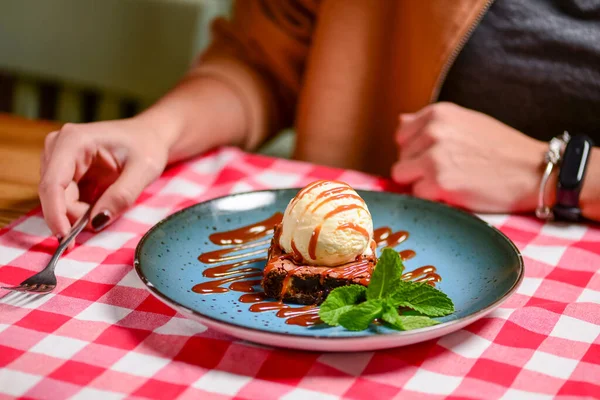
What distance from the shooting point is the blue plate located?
700mm

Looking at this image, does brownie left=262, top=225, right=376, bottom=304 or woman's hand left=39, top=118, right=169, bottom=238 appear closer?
brownie left=262, top=225, right=376, bottom=304

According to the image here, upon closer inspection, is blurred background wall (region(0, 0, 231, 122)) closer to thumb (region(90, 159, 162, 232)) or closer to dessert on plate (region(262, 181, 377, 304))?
thumb (region(90, 159, 162, 232))

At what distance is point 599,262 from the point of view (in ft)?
3.30

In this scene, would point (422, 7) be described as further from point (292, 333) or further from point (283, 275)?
point (292, 333)

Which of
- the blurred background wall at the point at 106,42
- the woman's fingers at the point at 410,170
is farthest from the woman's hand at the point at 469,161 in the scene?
the blurred background wall at the point at 106,42

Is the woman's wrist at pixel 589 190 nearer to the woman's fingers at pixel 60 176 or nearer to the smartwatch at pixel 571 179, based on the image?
the smartwatch at pixel 571 179

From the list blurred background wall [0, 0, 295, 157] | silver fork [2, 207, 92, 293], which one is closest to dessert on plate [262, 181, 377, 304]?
silver fork [2, 207, 92, 293]

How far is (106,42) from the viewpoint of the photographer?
86.4 inches

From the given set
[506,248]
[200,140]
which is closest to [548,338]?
[506,248]

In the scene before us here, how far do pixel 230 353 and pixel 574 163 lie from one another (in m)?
0.73

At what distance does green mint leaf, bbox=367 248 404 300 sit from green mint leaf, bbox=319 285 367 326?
17 mm

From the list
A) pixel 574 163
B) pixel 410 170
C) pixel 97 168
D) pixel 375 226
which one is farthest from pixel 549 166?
pixel 97 168

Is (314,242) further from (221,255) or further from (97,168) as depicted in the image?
(97,168)

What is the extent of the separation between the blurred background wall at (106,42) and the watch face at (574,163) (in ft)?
4.55
